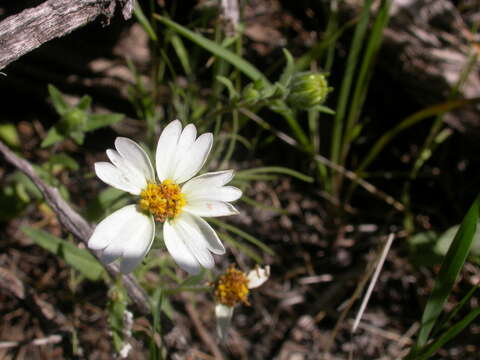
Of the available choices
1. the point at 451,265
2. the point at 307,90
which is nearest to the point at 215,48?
the point at 307,90

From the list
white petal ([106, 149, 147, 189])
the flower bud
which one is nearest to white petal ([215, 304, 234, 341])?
white petal ([106, 149, 147, 189])

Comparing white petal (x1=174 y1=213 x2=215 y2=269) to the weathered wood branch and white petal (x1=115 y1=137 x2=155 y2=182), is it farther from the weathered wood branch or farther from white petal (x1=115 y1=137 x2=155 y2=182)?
the weathered wood branch

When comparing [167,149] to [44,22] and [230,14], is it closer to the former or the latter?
[44,22]

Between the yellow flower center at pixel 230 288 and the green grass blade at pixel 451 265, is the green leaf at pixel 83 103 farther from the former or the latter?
the green grass blade at pixel 451 265

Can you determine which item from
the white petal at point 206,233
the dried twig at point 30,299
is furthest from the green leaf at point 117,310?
the dried twig at point 30,299

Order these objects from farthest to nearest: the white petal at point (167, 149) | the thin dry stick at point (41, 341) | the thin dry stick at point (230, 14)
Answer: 1. the thin dry stick at point (230, 14)
2. the thin dry stick at point (41, 341)
3. the white petal at point (167, 149)
